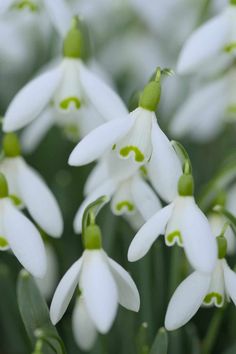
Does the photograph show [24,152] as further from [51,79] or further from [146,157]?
[146,157]

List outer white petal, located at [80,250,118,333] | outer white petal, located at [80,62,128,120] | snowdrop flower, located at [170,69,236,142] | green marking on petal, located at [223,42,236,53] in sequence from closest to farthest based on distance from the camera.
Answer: outer white petal, located at [80,250,118,333]
outer white petal, located at [80,62,128,120]
green marking on petal, located at [223,42,236,53]
snowdrop flower, located at [170,69,236,142]

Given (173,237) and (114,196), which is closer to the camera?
(173,237)

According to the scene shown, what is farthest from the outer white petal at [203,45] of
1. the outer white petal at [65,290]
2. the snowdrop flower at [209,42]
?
the outer white petal at [65,290]

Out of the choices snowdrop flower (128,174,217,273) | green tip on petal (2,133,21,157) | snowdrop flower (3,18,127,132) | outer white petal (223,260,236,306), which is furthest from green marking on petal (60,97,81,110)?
outer white petal (223,260,236,306)

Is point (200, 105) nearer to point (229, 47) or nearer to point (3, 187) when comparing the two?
point (229, 47)

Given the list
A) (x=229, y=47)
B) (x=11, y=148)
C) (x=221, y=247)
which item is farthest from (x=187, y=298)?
(x=229, y=47)

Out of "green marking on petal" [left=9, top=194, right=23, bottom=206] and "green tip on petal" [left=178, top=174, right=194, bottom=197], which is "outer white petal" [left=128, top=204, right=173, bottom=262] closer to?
"green tip on petal" [left=178, top=174, right=194, bottom=197]
